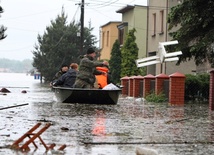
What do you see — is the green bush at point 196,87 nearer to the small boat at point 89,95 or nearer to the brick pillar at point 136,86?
the brick pillar at point 136,86

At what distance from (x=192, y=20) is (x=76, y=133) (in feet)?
43.2

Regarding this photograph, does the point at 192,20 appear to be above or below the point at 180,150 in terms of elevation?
above

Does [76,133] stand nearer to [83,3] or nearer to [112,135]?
[112,135]

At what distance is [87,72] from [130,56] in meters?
31.1

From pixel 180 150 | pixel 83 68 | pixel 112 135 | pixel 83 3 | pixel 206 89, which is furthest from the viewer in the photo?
pixel 83 3

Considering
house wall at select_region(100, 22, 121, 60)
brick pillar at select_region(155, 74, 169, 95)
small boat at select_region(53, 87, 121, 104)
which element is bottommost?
small boat at select_region(53, 87, 121, 104)

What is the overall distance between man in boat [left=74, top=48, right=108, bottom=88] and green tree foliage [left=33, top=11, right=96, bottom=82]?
48.6 metres

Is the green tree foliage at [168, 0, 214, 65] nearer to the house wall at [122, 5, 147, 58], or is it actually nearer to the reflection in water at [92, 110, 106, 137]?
the reflection in water at [92, 110, 106, 137]

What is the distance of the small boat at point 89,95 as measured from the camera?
19609mm

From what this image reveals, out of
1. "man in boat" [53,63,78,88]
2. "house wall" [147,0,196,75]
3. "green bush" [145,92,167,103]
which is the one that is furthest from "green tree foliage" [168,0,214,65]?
"house wall" [147,0,196,75]

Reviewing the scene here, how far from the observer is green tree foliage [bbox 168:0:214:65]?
22.2 m

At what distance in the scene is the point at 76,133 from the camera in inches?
417

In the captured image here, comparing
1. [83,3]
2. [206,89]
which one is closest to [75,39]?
[83,3]

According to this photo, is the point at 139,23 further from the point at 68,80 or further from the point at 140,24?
the point at 68,80
